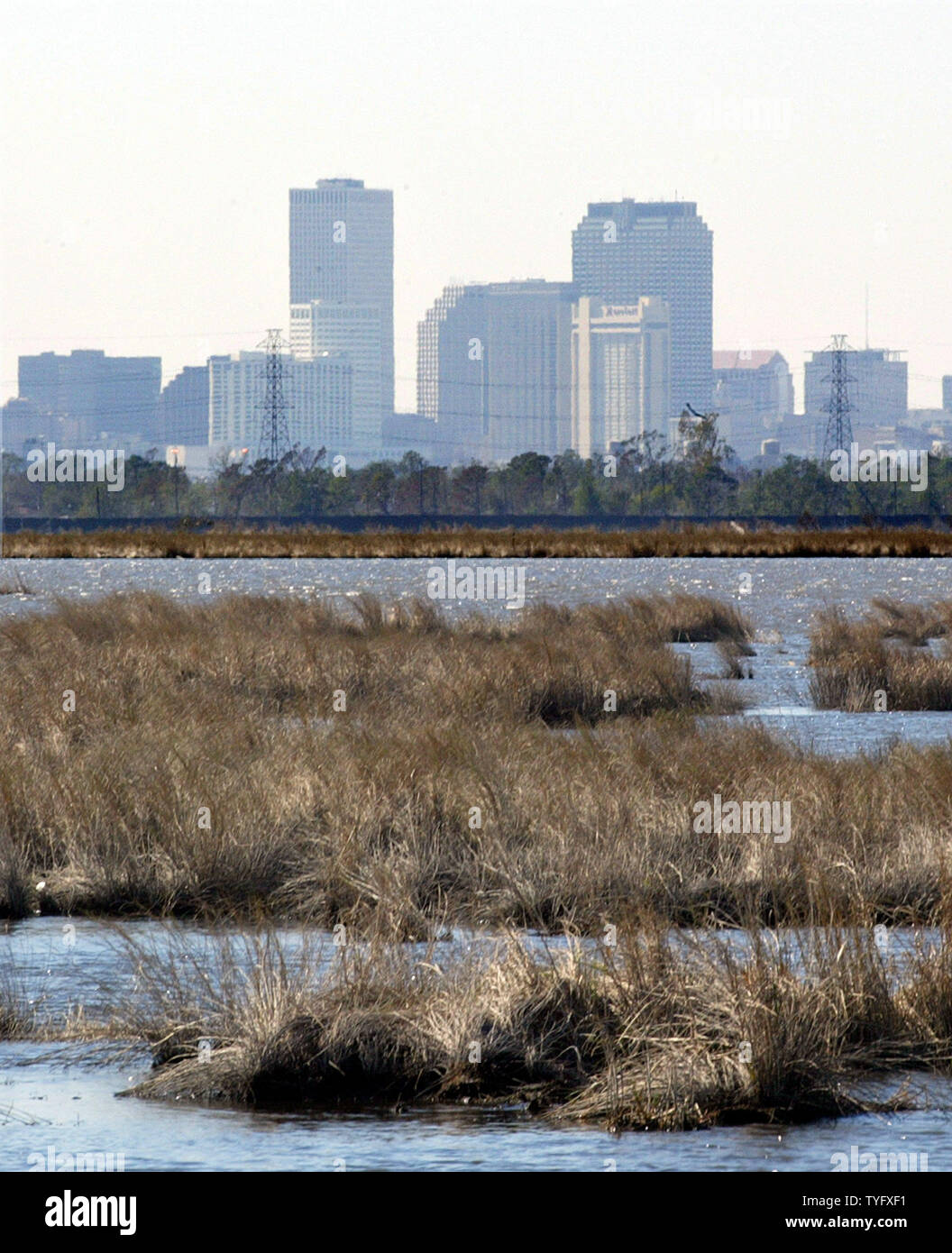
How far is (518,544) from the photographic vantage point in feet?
221

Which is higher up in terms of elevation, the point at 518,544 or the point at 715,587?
the point at 518,544

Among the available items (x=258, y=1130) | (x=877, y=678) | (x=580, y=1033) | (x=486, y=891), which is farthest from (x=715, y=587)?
(x=258, y=1130)

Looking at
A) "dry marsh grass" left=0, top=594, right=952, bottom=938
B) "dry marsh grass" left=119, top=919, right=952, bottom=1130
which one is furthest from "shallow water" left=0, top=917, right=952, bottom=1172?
"dry marsh grass" left=0, top=594, right=952, bottom=938

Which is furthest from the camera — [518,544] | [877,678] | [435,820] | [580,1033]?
[518,544]

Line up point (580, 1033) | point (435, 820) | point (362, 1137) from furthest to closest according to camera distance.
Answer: point (435, 820) → point (580, 1033) → point (362, 1137)

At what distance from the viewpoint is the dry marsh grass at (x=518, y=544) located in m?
62.5

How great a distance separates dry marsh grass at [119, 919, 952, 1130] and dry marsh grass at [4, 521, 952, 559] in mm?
52649

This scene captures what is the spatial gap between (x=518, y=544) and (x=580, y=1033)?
6034 cm

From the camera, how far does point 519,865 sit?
10086 mm

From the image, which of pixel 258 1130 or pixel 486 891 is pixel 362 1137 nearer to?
pixel 258 1130

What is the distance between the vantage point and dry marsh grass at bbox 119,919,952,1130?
677cm
